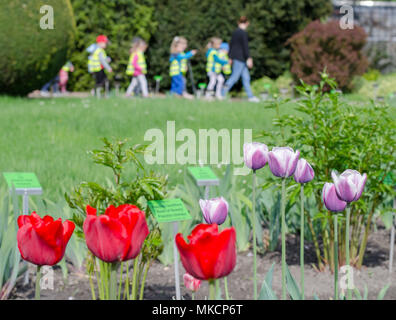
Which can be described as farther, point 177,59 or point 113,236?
point 177,59

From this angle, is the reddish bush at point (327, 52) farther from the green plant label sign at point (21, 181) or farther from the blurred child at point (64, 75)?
the green plant label sign at point (21, 181)

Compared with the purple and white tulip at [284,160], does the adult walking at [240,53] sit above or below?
above

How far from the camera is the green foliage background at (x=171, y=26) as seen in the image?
13773 mm

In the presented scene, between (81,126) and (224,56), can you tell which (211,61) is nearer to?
(224,56)

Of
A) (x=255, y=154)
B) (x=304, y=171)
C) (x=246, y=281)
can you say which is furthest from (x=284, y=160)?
(x=246, y=281)

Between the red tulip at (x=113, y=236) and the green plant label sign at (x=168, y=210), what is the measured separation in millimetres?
597

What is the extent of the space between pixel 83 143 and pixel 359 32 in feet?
33.1

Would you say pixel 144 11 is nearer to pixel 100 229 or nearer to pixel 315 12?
pixel 315 12

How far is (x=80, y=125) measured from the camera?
21.9ft

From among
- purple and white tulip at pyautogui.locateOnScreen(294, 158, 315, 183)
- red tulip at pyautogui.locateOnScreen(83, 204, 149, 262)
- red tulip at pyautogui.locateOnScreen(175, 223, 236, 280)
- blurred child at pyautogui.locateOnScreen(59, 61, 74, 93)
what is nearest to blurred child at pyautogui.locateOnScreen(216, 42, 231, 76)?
blurred child at pyautogui.locateOnScreen(59, 61, 74, 93)

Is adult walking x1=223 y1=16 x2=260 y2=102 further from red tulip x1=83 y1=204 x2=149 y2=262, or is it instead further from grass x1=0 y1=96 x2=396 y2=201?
red tulip x1=83 y1=204 x2=149 y2=262

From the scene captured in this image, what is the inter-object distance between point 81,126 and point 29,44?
9.62ft

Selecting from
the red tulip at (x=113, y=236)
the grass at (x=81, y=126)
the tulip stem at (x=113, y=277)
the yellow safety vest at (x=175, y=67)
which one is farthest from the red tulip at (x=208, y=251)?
the yellow safety vest at (x=175, y=67)

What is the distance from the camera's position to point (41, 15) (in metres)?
8.98
